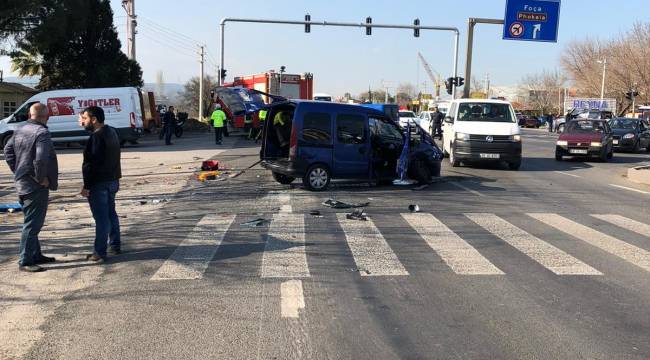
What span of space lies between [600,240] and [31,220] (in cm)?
713

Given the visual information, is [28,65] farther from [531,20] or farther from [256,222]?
[256,222]

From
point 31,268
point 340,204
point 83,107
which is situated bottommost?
point 31,268

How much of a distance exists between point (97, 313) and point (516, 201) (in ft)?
28.8

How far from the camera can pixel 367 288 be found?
5672 millimetres

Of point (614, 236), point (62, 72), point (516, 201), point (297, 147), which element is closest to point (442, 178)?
point (516, 201)

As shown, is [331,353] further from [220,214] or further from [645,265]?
[220,214]

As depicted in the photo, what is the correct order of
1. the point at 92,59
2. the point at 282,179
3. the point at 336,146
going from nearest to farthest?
the point at 336,146
the point at 282,179
the point at 92,59

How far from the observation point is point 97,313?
194 inches

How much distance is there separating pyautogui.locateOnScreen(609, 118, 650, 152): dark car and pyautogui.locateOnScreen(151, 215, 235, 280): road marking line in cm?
2381

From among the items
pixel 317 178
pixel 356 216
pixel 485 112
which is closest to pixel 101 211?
pixel 356 216

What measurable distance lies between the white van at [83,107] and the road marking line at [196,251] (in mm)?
17371

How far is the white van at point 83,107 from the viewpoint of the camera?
977 inches

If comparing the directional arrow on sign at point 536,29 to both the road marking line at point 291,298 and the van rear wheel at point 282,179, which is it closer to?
the van rear wheel at point 282,179

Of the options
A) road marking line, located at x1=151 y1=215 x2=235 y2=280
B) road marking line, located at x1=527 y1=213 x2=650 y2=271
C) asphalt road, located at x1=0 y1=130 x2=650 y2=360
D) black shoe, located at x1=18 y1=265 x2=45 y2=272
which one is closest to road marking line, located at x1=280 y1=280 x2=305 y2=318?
asphalt road, located at x1=0 y1=130 x2=650 y2=360
